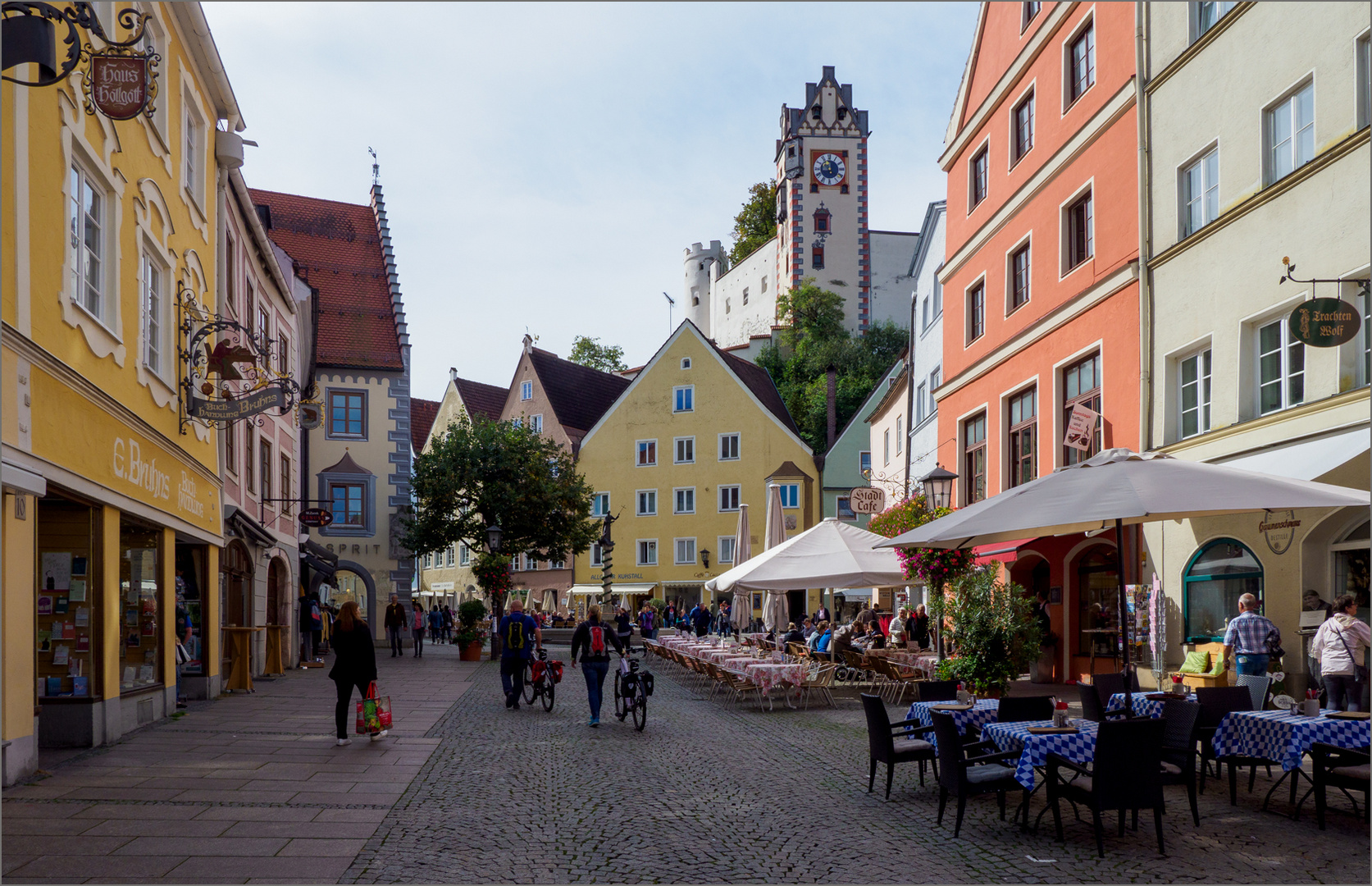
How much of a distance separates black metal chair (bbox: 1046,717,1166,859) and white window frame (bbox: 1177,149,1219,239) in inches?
373

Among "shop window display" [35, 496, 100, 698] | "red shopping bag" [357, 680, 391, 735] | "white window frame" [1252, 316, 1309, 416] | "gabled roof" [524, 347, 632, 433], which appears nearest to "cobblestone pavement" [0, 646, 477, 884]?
"red shopping bag" [357, 680, 391, 735]

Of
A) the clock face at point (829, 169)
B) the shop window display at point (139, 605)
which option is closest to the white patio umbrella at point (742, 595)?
the shop window display at point (139, 605)

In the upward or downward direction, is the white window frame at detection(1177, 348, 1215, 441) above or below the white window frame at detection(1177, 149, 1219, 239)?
below

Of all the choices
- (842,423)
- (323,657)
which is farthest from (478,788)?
(842,423)

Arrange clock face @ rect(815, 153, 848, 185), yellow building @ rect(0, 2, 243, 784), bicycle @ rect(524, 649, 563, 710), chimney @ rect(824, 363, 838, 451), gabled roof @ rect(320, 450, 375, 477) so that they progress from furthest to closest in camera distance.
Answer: clock face @ rect(815, 153, 848, 185), chimney @ rect(824, 363, 838, 451), gabled roof @ rect(320, 450, 375, 477), bicycle @ rect(524, 649, 563, 710), yellow building @ rect(0, 2, 243, 784)

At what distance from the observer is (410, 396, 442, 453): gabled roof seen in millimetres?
67562

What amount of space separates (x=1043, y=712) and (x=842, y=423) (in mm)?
46723

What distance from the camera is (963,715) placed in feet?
34.0

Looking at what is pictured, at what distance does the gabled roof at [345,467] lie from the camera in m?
39.4

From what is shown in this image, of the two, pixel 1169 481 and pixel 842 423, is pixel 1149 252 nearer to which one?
pixel 1169 481

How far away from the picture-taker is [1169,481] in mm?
10070

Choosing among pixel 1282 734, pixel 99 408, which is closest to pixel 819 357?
pixel 99 408

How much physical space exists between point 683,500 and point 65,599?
131 ft

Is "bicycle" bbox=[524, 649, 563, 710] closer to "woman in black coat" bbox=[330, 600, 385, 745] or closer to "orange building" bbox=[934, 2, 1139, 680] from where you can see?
"woman in black coat" bbox=[330, 600, 385, 745]
